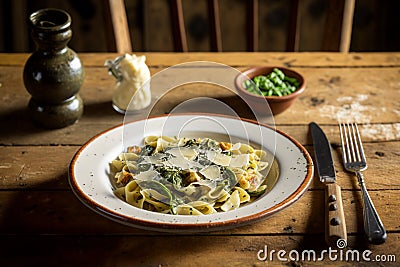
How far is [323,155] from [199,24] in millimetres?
2166

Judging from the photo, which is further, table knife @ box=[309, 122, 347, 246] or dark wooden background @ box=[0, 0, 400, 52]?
dark wooden background @ box=[0, 0, 400, 52]

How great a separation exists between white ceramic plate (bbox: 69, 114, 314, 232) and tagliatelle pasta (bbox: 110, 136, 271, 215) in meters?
0.04

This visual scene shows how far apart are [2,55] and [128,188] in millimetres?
1025

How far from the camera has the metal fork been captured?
3.79 ft

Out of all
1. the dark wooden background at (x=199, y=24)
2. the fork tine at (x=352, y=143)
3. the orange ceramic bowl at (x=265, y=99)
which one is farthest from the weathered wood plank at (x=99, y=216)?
the dark wooden background at (x=199, y=24)

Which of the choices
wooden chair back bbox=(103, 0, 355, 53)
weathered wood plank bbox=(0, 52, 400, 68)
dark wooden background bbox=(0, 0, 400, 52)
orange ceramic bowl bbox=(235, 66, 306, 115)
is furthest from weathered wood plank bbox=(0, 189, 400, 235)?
dark wooden background bbox=(0, 0, 400, 52)

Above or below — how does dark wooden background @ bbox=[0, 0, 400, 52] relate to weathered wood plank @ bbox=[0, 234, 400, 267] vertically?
below

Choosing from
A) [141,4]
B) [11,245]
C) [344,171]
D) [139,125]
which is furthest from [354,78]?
[141,4]

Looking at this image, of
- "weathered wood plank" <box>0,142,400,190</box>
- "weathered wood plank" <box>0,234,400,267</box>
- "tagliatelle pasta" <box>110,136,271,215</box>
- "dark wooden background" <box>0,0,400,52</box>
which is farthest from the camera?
"dark wooden background" <box>0,0,400,52</box>

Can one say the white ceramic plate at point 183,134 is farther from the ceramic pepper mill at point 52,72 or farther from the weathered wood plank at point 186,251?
the ceramic pepper mill at point 52,72

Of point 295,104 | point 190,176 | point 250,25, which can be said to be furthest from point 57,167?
point 250,25

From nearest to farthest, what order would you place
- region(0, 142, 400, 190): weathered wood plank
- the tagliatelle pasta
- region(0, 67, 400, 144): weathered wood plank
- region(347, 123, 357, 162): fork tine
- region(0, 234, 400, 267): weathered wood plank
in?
1. region(0, 234, 400, 267): weathered wood plank
2. the tagliatelle pasta
3. region(0, 142, 400, 190): weathered wood plank
4. region(347, 123, 357, 162): fork tine
5. region(0, 67, 400, 144): weathered wood plank

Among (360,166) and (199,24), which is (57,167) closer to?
(360,166)

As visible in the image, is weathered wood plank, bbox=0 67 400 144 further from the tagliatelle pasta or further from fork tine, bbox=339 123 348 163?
the tagliatelle pasta
